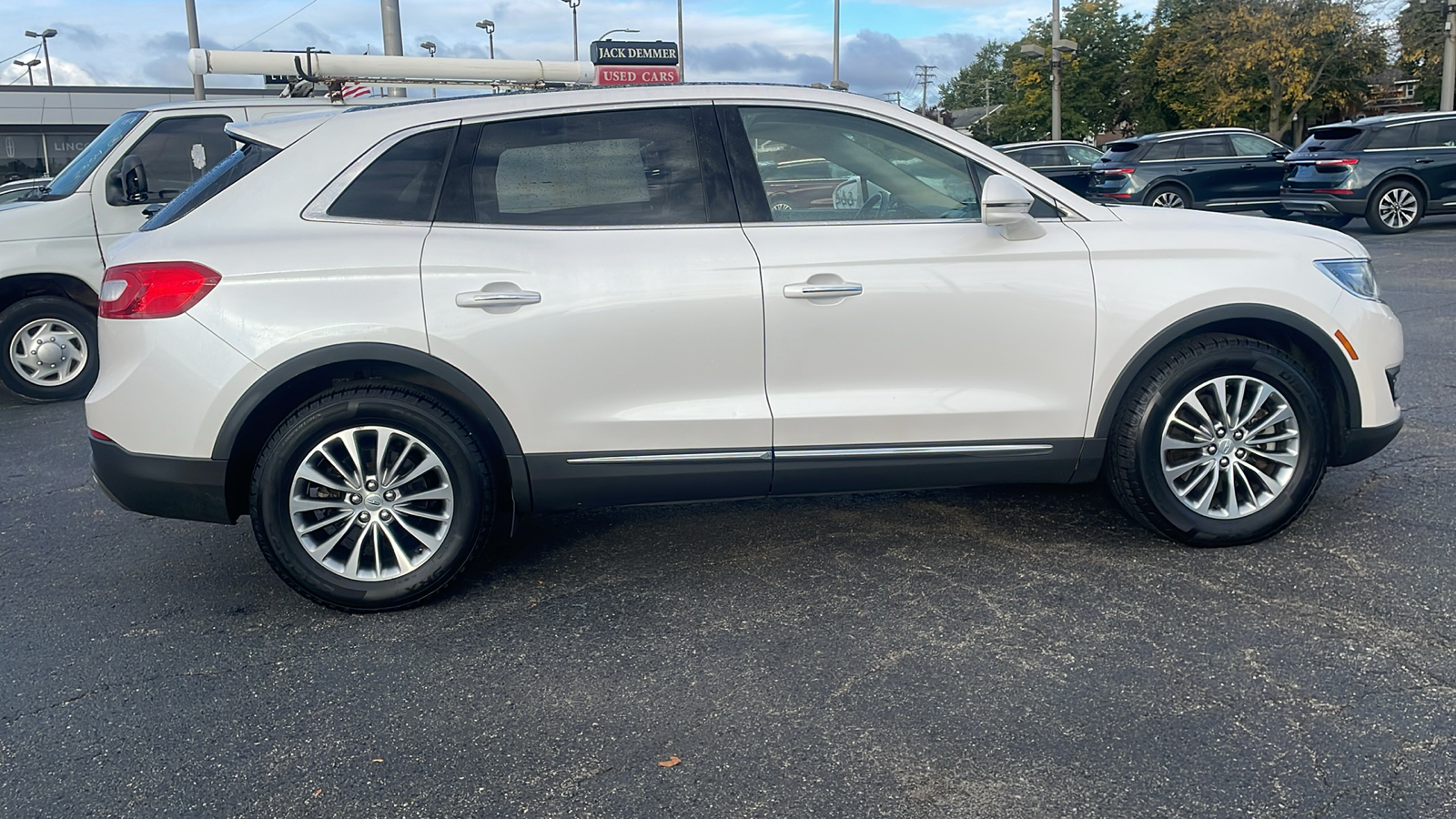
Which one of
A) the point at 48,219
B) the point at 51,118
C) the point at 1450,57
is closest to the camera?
the point at 48,219

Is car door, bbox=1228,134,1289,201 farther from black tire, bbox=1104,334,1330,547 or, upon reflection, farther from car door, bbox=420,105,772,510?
car door, bbox=420,105,772,510

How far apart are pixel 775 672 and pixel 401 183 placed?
207 cm

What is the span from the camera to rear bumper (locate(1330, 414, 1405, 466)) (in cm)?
425

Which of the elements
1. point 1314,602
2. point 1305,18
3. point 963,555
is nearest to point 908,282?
point 963,555

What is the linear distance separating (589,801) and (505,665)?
0.85 meters

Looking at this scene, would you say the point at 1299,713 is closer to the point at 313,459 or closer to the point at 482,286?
the point at 482,286

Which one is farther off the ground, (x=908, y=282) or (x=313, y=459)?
(x=908, y=282)

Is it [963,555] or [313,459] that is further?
[963,555]

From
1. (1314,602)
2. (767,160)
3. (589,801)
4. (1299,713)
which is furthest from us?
(767,160)

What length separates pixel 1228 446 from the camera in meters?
4.19

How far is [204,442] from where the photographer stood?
12.3ft

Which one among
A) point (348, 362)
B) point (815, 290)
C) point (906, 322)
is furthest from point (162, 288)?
point (906, 322)

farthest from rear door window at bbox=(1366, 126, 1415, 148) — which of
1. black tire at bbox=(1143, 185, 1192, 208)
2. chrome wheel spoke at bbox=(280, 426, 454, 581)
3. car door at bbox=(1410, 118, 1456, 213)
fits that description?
chrome wheel spoke at bbox=(280, 426, 454, 581)

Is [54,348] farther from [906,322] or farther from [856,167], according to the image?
[906,322]
